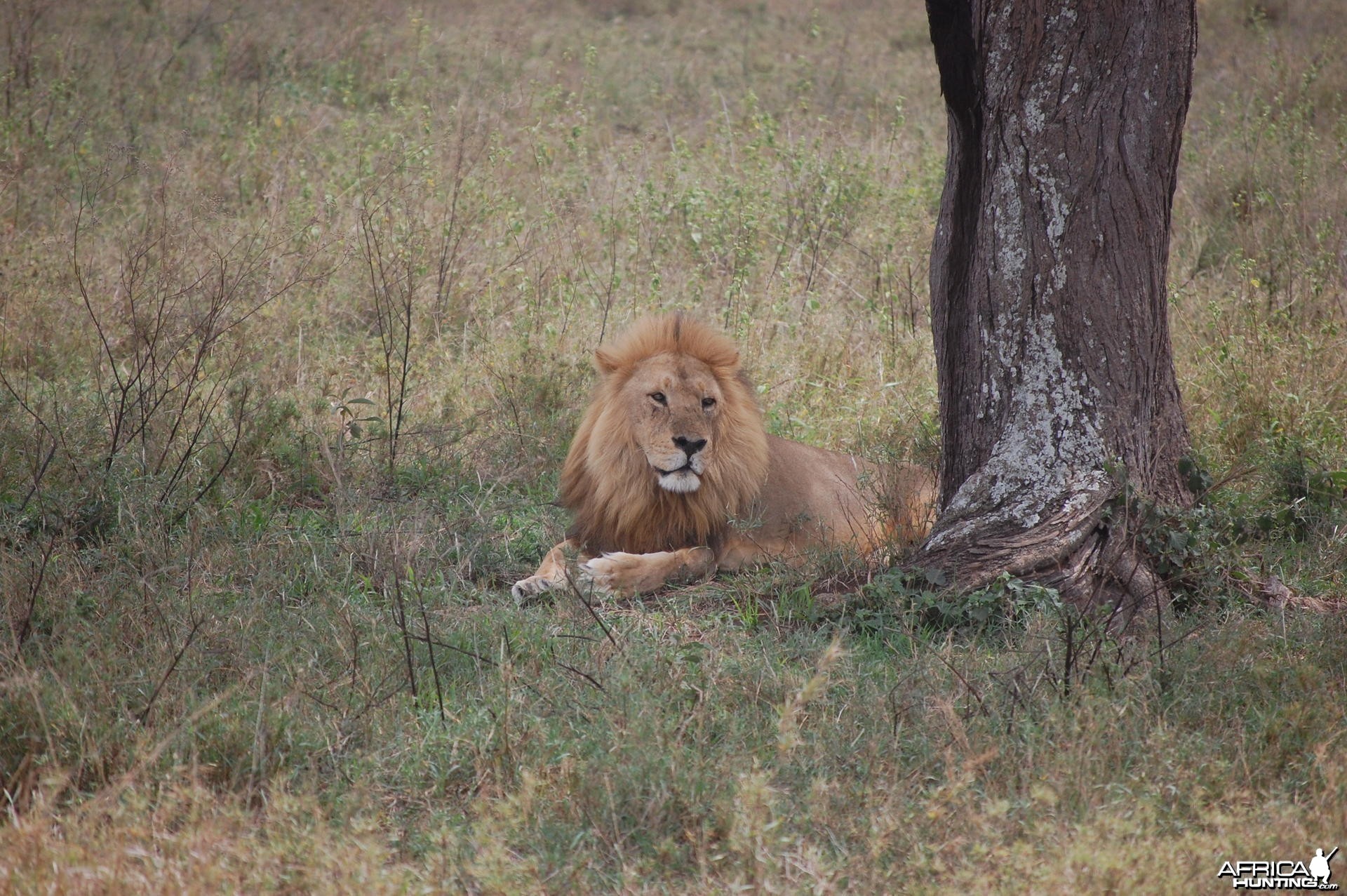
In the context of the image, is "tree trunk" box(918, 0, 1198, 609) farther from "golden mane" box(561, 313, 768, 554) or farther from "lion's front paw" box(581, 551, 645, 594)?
"lion's front paw" box(581, 551, 645, 594)

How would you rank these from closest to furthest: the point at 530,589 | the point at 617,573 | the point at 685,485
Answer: the point at 530,589 < the point at 617,573 < the point at 685,485

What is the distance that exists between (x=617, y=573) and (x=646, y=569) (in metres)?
0.13

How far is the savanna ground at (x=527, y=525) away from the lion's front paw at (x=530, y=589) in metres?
0.09

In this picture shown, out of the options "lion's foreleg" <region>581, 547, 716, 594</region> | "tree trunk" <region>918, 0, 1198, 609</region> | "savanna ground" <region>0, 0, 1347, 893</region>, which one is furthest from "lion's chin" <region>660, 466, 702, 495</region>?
"tree trunk" <region>918, 0, 1198, 609</region>

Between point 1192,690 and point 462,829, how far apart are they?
2.19m

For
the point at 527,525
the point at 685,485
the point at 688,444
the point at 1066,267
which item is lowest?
the point at 527,525

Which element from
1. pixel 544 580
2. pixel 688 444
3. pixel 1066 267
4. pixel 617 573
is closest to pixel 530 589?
pixel 544 580

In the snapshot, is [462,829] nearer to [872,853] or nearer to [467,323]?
[872,853]

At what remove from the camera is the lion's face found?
507 cm

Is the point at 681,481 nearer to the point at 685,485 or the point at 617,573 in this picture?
the point at 685,485

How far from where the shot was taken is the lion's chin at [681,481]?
507cm

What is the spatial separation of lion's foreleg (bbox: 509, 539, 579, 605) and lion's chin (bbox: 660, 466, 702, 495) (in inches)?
20.4

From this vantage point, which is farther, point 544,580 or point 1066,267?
point 544,580

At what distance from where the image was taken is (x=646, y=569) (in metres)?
5.00
